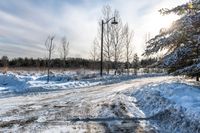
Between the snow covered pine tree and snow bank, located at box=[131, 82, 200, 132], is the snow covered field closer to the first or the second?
snow bank, located at box=[131, 82, 200, 132]

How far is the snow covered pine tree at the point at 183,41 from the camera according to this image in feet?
48.3

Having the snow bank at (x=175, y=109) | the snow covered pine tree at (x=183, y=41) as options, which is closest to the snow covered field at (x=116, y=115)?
the snow bank at (x=175, y=109)

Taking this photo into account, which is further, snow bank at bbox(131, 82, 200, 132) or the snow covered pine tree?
the snow covered pine tree

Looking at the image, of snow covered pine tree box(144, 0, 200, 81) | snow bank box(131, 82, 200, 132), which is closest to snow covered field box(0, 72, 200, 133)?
snow bank box(131, 82, 200, 132)

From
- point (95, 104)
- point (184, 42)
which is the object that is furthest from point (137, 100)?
point (184, 42)

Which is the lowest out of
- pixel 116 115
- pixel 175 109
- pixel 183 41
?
pixel 116 115

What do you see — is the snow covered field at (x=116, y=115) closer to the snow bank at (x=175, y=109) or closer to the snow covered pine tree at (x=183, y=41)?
the snow bank at (x=175, y=109)

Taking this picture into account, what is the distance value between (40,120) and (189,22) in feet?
26.8

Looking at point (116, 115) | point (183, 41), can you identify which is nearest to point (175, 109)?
point (116, 115)

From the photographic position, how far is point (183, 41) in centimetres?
1535

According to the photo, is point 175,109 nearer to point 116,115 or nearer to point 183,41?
point 116,115

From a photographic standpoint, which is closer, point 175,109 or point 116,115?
point 175,109

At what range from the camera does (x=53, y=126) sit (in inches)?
368

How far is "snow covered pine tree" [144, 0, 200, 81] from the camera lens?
14719 mm
